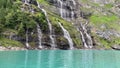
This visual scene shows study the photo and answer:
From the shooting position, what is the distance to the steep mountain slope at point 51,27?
109938 mm

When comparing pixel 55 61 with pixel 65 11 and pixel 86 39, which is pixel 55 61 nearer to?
pixel 86 39

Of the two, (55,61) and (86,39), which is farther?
(86,39)

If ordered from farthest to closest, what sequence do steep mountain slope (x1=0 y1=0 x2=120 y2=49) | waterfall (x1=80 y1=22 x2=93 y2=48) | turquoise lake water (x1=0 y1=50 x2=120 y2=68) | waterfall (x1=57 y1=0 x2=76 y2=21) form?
waterfall (x1=57 y1=0 x2=76 y2=21) → waterfall (x1=80 y1=22 x2=93 y2=48) → steep mountain slope (x1=0 y1=0 x2=120 y2=49) → turquoise lake water (x1=0 y1=50 x2=120 y2=68)

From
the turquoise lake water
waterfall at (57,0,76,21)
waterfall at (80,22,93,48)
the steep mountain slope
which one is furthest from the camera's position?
waterfall at (57,0,76,21)

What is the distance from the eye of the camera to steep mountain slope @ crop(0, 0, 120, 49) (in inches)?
4328

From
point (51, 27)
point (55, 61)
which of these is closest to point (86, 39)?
point (51, 27)

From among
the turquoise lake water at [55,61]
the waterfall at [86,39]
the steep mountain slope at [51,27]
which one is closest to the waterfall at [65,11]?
the steep mountain slope at [51,27]

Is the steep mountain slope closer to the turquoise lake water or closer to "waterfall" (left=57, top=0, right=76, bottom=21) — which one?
"waterfall" (left=57, top=0, right=76, bottom=21)

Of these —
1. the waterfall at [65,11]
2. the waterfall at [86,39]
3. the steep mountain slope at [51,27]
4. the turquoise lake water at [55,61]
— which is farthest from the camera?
the waterfall at [65,11]

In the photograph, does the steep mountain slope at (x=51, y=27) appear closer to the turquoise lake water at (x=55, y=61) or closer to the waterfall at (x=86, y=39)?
the waterfall at (x=86, y=39)

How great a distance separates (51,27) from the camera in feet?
380

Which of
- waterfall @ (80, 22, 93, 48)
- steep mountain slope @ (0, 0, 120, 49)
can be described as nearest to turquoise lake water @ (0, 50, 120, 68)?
steep mountain slope @ (0, 0, 120, 49)

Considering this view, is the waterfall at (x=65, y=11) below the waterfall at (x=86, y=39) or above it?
above

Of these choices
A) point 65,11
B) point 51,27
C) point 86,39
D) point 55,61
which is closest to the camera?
point 55,61
